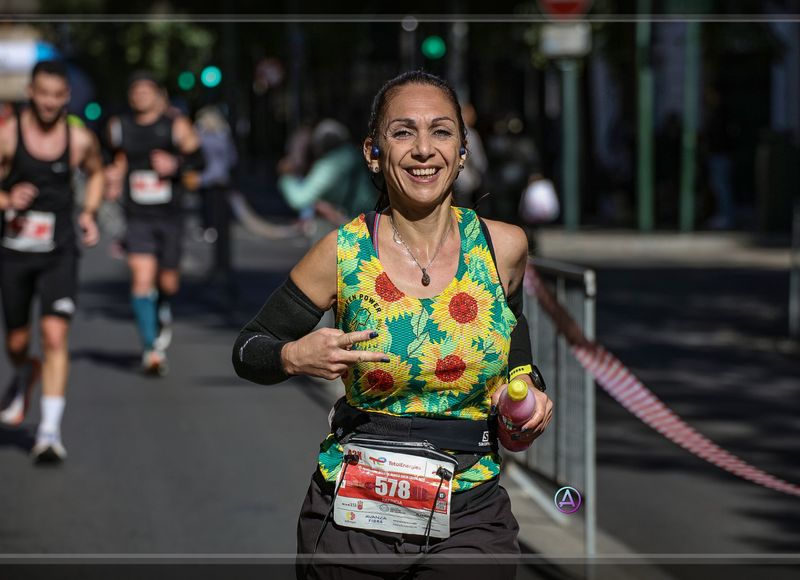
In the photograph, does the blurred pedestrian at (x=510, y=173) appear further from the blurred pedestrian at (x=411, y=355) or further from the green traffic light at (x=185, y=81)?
the blurred pedestrian at (x=411, y=355)

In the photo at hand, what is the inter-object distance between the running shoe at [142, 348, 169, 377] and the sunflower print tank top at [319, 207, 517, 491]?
8.02 m

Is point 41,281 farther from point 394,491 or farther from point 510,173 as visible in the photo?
point 510,173

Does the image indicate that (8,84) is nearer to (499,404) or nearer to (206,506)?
(206,506)

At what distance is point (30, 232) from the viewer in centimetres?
830

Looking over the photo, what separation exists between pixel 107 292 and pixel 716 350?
7.42m

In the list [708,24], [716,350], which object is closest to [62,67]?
[716,350]

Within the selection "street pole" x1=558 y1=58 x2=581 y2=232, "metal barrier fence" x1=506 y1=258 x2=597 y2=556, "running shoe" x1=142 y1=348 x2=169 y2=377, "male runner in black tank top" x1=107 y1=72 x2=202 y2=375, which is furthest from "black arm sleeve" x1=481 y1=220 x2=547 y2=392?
"street pole" x1=558 y1=58 x2=581 y2=232

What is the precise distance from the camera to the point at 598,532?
6.74 m

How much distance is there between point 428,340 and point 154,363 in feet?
27.0

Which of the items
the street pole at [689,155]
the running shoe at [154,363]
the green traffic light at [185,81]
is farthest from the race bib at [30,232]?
the street pole at [689,155]

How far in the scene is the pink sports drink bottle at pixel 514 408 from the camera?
10.8 feet

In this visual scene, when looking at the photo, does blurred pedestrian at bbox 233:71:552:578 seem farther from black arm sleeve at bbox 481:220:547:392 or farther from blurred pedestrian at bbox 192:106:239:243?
blurred pedestrian at bbox 192:106:239:243

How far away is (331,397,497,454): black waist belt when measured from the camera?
343 centimetres

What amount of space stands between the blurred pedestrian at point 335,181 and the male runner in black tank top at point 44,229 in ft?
5.00
